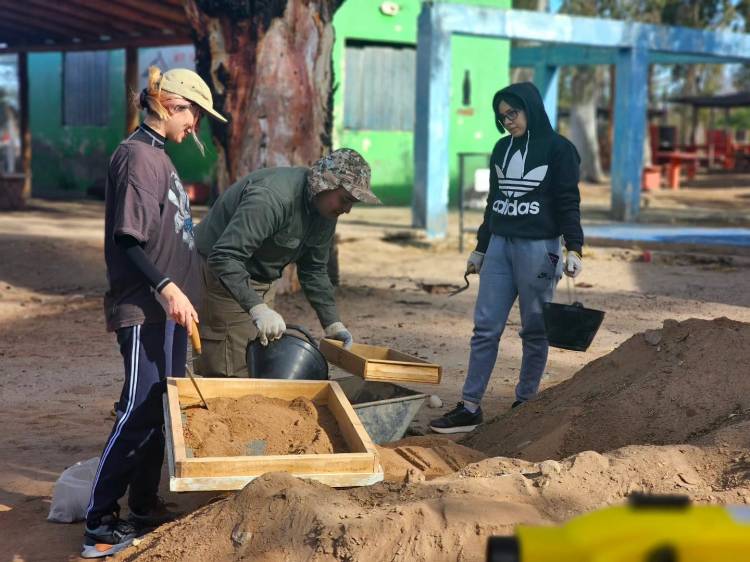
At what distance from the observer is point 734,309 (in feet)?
32.4

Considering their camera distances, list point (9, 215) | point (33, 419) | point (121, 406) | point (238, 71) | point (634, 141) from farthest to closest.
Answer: point (634, 141) → point (9, 215) → point (238, 71) → point (33, 419) → point (121, 406)

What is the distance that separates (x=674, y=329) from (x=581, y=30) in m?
12.3

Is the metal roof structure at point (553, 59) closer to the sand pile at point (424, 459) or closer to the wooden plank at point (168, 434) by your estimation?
the sand pile at point (424, 459)

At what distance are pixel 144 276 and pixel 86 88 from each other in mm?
19053

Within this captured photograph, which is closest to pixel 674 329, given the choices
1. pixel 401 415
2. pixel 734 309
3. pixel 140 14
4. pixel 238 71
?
pixel 401 415

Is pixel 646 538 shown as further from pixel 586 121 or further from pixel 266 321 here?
pixel 586 121

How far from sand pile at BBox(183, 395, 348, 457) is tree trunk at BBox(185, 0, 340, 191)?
537 cm

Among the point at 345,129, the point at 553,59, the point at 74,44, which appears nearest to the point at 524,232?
the point at 345,129

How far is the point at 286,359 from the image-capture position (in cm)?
508

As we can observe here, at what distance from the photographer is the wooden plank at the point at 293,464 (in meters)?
3.98

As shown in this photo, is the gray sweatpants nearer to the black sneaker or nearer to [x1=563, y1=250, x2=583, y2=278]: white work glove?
[x1=563, y1=250, x2=583, y2=278]: white work glove

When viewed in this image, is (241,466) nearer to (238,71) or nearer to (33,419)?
(33,419)

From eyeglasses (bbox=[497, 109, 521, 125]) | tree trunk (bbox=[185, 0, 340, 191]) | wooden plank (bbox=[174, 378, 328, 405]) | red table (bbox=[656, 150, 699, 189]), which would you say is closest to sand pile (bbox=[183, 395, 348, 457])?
wooden plank (bbox=[174, 378, 328, 405])

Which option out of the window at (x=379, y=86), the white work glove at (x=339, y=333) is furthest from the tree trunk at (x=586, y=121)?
the white work glove at (x=339, y=333)
